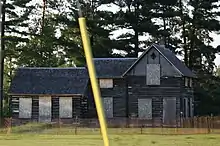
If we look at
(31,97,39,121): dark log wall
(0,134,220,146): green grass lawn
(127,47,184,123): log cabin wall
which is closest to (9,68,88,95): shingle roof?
(31,97,39,121): dark log wall

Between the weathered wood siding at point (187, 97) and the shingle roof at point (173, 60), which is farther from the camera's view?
the weathered wood siding at point (187, 97)

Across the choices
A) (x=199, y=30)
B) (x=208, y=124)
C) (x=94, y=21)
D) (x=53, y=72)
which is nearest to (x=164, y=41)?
(x=199, y=30)

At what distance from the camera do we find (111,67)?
55.5 meters

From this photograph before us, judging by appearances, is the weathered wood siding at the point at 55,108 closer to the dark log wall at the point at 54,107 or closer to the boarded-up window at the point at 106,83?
the dark log wall at the point at 54,107

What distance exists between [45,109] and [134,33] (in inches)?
602

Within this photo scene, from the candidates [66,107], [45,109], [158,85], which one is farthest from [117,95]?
[45,109]

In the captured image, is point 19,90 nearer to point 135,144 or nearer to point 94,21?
point 94,21

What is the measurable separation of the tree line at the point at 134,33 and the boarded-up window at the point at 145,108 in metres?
9.78

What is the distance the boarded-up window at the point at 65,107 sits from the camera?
53.3 m

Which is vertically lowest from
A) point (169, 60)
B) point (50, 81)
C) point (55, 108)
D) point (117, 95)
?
point (55, 108)

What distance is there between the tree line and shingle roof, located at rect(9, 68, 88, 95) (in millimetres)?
3009

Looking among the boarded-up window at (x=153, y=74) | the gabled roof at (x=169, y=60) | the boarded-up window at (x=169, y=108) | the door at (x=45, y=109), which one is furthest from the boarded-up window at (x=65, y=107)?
the boarded-up window at (x=169, y=108)

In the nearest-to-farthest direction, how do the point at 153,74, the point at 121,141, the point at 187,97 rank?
the point at 121,141
the point at 153,74
the point at 187,97

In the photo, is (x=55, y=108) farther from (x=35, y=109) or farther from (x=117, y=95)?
(x=117, y=95)
